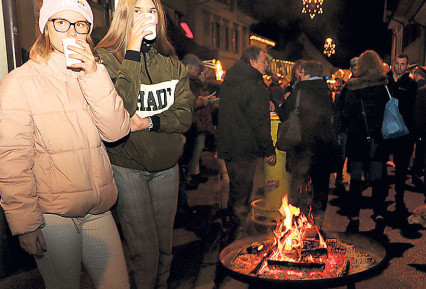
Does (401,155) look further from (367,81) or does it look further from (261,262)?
(261,262)

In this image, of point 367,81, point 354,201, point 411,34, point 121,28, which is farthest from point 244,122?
point 411,34

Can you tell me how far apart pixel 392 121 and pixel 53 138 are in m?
4.33

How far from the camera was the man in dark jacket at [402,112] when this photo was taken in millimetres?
6074

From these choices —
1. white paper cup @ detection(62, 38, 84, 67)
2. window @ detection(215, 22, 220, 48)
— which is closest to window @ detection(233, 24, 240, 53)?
window @ detection(215, 22, 220, 48)

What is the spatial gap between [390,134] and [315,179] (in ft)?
3.57

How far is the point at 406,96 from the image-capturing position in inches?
239

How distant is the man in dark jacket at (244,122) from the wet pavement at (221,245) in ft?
2.69

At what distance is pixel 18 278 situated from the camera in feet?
14.2

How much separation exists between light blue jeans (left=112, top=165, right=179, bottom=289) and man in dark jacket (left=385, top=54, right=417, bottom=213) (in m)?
4.13

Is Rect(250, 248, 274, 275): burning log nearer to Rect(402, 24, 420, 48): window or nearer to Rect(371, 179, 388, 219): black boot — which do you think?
Rect(371, 179, 388, 219): black boot

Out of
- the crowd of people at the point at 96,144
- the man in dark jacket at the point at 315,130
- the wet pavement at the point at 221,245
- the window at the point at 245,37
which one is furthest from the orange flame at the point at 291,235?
the window at the point at 245,37

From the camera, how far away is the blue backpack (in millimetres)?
5117

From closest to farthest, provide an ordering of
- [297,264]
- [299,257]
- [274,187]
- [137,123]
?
[137,123]
[297,264]
[299,257]
[274,187]

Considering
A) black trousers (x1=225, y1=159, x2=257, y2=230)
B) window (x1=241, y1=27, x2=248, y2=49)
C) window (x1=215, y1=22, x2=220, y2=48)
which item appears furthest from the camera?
window (x1=241, y1=27, x2=248, y2=49)
